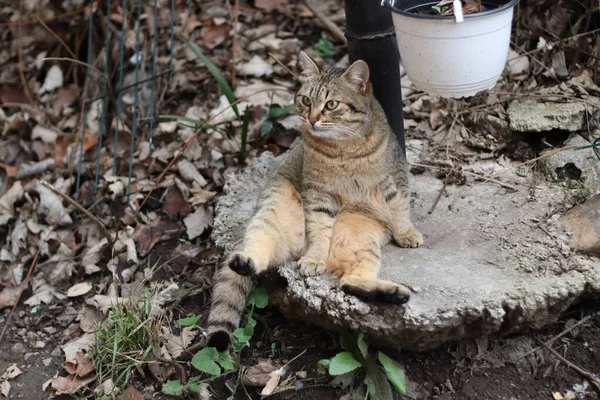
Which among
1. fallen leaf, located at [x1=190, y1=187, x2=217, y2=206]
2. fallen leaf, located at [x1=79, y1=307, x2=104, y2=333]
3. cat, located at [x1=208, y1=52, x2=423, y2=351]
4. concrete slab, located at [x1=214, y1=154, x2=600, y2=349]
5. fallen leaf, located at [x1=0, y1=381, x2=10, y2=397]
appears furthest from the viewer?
fallen leaf, located at [x1=190, y1=187, x2=217, y2=206]

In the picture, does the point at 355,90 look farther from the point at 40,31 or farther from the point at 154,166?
the point at 40,31

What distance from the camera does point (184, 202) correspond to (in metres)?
4.81

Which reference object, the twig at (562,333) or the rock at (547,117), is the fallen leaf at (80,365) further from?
the rock at (547,117)

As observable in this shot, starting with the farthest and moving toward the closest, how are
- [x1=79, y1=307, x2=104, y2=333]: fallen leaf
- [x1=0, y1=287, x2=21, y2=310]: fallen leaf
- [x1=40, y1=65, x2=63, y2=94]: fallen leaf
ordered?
[x1=40, y1=65, x2=63, y2=94]: fallen leaf
[x1=0, y1=287, x2=21, y2=310]: fallen leaf
[x1=79, y1=307, x2=104, y2=333]: fallen leaf

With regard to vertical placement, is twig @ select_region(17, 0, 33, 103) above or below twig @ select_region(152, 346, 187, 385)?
above

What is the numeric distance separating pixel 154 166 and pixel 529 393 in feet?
10.6

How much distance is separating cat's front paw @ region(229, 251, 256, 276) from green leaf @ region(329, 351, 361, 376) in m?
0.57

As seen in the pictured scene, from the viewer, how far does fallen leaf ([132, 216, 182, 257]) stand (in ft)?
14.9

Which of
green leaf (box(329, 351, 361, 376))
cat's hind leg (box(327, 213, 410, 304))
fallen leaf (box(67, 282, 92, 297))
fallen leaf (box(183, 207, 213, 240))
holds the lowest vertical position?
fallen leaf (box(67, 282, 92, 297))

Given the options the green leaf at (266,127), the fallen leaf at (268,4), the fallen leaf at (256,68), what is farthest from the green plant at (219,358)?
the fallen leaf at (268,4)

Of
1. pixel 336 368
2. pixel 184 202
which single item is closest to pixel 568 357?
pixel 336 368

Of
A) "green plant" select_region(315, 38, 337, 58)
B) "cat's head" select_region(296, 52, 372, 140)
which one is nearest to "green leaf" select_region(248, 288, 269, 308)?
"cat's head" select_region(296, 52, 372, 140)

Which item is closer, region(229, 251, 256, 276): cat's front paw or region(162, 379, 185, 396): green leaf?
region(229, 251, 256, 276): cat's front paw

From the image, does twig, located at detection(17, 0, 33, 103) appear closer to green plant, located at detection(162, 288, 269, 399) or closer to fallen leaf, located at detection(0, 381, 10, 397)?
fallen leaf, located at detection(0, 381, 10, 397)
